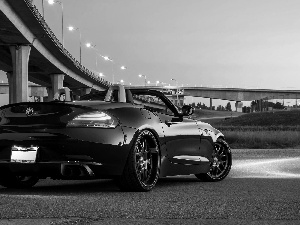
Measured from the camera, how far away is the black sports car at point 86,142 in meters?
8.34

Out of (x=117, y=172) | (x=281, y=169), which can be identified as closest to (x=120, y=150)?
(x=117, y=172)

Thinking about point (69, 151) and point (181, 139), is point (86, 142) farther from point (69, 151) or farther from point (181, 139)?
point (181, 139)

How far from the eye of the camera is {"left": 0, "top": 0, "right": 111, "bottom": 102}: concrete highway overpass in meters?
40.5

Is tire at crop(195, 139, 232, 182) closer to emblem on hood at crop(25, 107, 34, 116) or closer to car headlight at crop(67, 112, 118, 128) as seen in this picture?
car headlight at crop(67, 112, 118, 128)

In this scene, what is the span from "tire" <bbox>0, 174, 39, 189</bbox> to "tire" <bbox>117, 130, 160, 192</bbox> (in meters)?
1.58

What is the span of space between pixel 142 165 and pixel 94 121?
876 mm

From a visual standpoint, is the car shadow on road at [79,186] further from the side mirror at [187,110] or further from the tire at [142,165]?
the side mirror at [187,110]

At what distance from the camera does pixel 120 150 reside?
8.51 m

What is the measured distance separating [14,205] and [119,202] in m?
1.14

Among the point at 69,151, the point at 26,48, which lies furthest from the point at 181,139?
the point at 26,48

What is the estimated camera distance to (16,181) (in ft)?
31.0

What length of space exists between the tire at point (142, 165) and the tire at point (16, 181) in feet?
5.19

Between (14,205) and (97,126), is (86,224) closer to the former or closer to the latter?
(14,205)

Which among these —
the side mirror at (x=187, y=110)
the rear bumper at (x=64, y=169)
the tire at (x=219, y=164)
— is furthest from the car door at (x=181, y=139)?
the rear bumper at (x=64, y=169)
